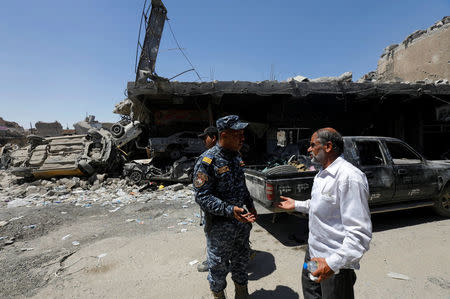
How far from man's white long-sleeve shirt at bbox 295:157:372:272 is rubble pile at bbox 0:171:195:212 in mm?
4909

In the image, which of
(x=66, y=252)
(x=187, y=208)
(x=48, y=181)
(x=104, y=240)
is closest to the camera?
(x=66, y=252)

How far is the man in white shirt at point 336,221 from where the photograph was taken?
3.72 ft

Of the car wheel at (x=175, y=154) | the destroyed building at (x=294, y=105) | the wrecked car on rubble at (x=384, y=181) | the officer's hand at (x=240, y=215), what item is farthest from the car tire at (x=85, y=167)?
the officer's hand at (x=240, y=215)

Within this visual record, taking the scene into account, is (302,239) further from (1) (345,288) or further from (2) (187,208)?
(2) (187,208)

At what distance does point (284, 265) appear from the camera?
2869 millimetres

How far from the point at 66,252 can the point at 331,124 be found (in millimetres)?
10843

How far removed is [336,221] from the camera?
1303mm

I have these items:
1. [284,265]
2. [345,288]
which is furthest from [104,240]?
[345,288]

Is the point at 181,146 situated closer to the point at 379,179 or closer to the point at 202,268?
the point at 202,268

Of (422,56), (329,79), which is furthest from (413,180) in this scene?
(422,56)

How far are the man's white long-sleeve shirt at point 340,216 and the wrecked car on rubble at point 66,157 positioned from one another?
30.8 feet

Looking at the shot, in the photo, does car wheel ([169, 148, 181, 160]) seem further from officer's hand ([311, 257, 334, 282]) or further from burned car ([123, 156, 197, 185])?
officer's hand ([311, 257, 334, 282])

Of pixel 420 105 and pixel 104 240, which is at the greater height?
pixel 420 105

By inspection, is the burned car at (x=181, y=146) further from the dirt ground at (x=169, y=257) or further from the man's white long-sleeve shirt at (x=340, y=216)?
the man's white long-sleeve shirt at (x=340, y=216)
